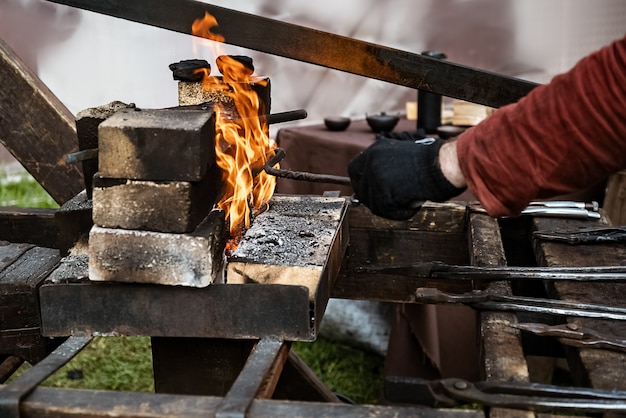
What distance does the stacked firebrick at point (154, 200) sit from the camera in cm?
173

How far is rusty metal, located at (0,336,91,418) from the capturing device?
1522mm

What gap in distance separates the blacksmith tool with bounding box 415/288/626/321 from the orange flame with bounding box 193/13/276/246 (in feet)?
1.99

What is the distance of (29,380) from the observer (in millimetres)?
1600

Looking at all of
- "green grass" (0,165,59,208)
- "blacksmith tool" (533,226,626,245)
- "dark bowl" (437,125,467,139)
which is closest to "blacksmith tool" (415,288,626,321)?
"blacksmith tool" (533,226,626,245)

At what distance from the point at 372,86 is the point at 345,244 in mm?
3217

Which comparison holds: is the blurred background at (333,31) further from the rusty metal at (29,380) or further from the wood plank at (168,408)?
the wood plank at (168,408)

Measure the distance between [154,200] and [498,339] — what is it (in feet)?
2.95

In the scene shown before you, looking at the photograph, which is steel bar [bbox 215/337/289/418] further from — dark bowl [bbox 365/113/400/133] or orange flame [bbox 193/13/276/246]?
dark bowl [bbox 365/113/400/133]

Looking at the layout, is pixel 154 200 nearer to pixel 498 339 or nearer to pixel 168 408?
pixel 168 408

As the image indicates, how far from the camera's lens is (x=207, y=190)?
1.89 m

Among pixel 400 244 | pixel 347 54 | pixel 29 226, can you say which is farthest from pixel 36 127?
Answer: pixel 400 244

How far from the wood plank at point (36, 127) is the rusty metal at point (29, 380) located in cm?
111

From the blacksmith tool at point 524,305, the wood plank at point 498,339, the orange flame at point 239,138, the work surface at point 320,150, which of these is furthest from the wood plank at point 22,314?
the work surface at point 320,150

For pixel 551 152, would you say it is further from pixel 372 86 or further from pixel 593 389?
pixel 372 86
